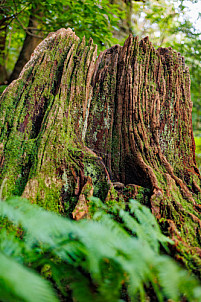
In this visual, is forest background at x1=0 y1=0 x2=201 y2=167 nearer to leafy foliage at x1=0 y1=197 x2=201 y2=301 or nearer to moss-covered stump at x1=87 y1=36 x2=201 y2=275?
moss-covered stump at x1=87 y1=36 x2=201 y2=275

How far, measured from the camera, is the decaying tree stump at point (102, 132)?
2.45 meters

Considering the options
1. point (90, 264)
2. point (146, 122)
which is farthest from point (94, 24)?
point (90, 264)

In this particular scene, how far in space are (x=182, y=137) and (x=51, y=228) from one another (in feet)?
8.76

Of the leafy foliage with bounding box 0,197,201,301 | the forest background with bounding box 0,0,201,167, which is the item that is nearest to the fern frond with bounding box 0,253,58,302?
the leafy foliage with bounding box 0,197,201,301

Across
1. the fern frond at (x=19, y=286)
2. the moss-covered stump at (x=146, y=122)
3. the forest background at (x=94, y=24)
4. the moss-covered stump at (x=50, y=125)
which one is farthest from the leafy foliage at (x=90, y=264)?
the forest background at (x=94, y=24)

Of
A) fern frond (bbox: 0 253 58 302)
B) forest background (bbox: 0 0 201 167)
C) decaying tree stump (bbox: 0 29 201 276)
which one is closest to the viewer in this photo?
fern frond (bbox: 0 253 58 302)

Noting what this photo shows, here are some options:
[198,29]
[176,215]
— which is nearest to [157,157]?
[176,215]

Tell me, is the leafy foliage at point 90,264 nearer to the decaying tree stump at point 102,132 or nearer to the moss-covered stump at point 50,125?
the decaying tree stump at point 102,132

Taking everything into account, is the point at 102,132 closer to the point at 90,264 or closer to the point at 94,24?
the point at 90,264

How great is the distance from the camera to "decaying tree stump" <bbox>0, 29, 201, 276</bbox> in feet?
8.03

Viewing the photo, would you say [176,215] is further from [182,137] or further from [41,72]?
[41,72]

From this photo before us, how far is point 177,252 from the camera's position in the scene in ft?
6.07

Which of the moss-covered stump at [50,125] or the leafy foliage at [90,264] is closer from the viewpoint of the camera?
the leafy foliage at [90,264]

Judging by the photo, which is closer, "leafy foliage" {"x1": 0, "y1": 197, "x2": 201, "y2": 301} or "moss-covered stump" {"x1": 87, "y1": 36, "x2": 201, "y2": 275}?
"leafy foliage" {"x1": 0, "y1": 197, "x2": 201, "y2": 301}
